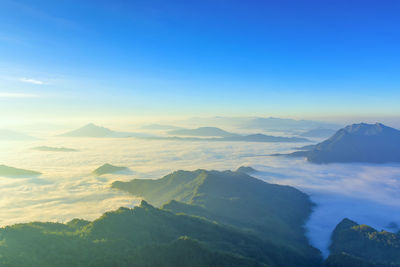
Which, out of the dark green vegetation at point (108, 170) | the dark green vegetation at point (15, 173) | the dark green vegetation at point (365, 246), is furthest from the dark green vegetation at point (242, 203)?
the dark green vegetation at point (15, 173)

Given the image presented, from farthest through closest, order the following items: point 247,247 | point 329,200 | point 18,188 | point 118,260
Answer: point 18,188, point 329,200, point 247,247, point 118,260

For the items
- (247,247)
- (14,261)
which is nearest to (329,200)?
(247,247)

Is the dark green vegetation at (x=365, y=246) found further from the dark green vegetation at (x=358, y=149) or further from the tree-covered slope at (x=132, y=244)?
the dark green vegetation at (x=358, y=149)

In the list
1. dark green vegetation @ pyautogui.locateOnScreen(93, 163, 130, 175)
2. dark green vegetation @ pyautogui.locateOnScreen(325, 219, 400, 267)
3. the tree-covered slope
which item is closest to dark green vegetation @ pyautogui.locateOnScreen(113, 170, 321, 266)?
dark green vegetation @ pyautogui.locateOnScreen(325, 219, 400, 267)

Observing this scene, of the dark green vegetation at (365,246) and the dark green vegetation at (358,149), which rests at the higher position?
the dark green vegetation at (358,149)

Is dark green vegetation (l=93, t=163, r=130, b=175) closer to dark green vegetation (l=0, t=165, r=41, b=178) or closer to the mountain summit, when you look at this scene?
dark green vegetation (l=0, t=165, r=41, b=178)

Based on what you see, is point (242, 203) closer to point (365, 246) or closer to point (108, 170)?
point (365, 246)

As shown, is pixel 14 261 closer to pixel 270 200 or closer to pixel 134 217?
pixel 134 217
